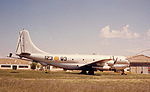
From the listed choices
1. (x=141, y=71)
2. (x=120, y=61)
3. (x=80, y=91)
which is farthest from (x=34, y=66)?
(x=80, y=91)

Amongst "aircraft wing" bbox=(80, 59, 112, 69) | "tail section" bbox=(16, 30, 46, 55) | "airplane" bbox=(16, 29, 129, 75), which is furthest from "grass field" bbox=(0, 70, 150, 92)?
"aircraft wing" bbox=(80, 59, 112, 69)

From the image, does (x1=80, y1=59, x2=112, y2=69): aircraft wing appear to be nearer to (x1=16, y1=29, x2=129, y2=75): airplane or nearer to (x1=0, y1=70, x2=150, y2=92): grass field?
(x1=16, y1=29, x2=129, y2=75): airplane

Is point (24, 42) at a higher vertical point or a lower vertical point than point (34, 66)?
higher

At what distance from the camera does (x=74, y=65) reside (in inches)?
2037

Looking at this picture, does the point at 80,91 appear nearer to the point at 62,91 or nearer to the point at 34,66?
the point at 62,91

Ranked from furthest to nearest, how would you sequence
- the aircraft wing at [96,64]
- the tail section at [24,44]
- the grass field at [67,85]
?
the aircraft wing at [96,64] < the tail section at [24,44] < the grass field at [67,85]

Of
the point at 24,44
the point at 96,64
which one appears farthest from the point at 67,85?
the point at 24,44

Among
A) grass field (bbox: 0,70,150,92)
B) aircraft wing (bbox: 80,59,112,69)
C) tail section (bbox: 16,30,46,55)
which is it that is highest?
tail section (bbox: 16,30,46,55)

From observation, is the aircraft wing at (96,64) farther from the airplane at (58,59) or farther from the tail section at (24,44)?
the tail section at (24,44)

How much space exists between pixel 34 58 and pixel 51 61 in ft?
13.4

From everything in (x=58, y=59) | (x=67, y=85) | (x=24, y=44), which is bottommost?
(x=67, y=85)

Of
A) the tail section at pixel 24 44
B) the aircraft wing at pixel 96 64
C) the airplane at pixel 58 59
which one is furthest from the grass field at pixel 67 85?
the aircraft wing at pixel 96 64

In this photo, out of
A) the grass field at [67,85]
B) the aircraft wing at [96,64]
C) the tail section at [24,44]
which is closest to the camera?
the grass field at [67,85]

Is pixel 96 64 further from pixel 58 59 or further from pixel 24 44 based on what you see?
pixel 24 44
